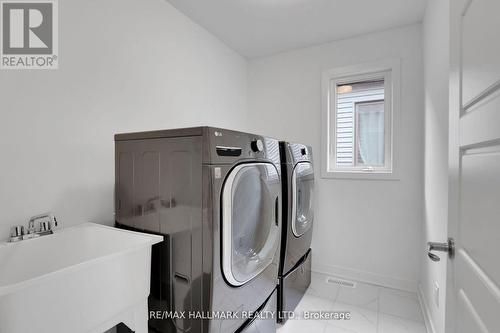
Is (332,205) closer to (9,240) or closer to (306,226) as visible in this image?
(306,226)

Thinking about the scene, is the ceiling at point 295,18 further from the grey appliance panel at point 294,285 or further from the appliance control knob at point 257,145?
the grey appliance panel at point 294,285

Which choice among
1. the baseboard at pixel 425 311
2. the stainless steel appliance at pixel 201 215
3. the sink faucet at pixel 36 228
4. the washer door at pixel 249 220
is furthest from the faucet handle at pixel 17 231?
the baseboard at pixel 425 311

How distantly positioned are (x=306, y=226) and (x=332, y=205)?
0.62 m

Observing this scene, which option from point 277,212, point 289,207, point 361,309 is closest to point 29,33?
point 277,212

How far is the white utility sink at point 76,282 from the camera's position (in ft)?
2.26

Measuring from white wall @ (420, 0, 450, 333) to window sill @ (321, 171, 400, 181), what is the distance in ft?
1.23

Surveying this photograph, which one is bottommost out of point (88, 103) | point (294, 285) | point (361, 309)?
point (361, 309)

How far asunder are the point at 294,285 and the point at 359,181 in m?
Answer: 1.22

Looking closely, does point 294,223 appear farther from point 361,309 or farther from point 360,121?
point 360,121

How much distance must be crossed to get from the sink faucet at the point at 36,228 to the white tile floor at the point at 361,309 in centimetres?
161

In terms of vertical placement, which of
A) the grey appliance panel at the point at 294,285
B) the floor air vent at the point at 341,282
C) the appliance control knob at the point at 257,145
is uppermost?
the appliance control knob at the point at 257,145

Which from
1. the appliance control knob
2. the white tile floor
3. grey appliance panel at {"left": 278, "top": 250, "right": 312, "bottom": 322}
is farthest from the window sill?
the appliance control knob

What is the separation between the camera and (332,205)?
2.59 metres

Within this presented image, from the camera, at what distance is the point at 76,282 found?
791 mm
